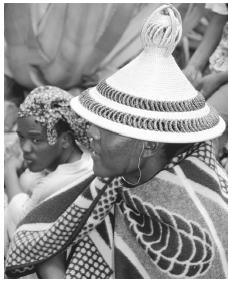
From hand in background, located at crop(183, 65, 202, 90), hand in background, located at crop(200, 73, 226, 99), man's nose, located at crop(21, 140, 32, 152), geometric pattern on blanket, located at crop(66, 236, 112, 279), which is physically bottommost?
man's nose, located at crop(21, 140, 32, 152)

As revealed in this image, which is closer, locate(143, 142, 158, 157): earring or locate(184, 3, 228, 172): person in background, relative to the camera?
locate(143, 142, 158, 157): earring

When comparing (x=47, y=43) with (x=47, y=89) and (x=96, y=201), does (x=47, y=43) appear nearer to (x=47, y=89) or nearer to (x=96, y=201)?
(x=47, y=89)

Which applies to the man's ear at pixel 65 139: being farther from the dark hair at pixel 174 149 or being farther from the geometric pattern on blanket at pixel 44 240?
the dark hair at pixel 174 149

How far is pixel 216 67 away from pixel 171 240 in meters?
1.47

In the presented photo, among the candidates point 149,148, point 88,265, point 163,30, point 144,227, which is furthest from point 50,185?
point 163,30

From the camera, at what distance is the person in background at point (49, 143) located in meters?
2.74

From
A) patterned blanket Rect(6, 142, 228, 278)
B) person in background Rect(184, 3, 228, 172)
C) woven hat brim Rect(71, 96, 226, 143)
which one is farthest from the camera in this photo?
person in background Rect(184, 3, 228, 172)

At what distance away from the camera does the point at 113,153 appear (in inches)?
75.9

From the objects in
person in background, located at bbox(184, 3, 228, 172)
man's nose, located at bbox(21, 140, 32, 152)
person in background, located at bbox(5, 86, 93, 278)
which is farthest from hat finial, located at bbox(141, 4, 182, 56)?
man's nose, located at bbox(21, 140, 32, 152)

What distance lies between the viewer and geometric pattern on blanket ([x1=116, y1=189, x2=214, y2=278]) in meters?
1.94

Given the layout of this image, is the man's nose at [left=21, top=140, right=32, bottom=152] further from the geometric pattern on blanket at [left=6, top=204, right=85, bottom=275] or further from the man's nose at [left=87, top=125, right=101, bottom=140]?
the man's nose at [left=87, top=125, right=101, bottom=140]

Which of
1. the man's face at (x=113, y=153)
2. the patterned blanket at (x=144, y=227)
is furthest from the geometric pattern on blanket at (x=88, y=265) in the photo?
the man's face at (x=113, y=153)

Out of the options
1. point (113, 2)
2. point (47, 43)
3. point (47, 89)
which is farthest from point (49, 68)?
point (47, 89)

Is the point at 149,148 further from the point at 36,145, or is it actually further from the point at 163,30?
the point at 36,145
